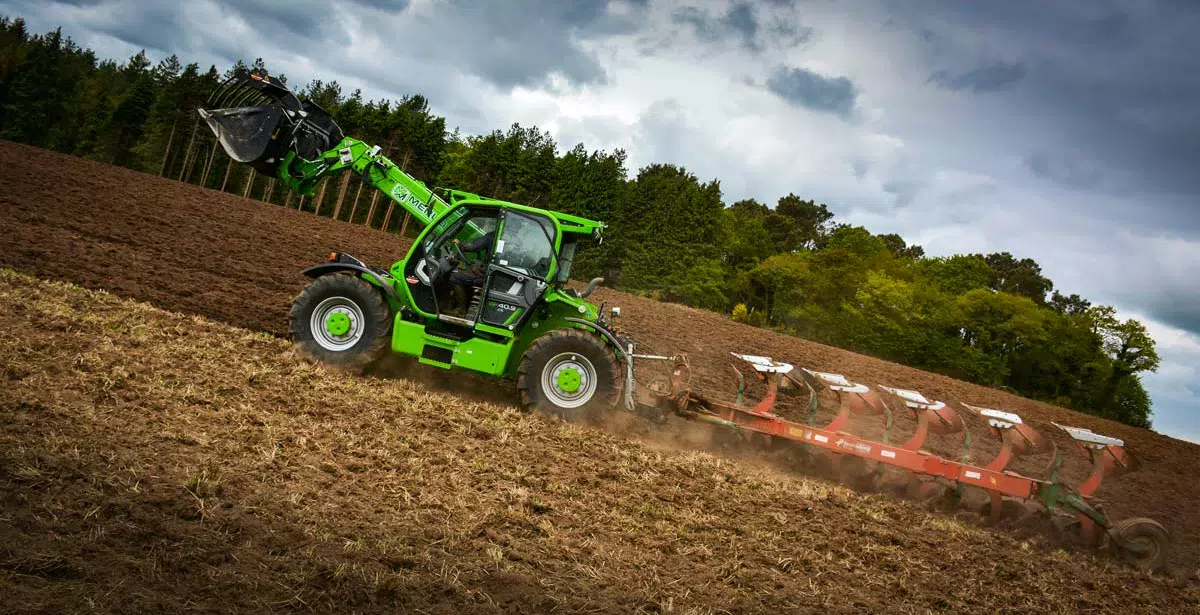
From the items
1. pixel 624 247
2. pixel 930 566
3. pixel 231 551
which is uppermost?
pixel 624 247

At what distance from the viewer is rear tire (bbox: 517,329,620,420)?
28.8 ft

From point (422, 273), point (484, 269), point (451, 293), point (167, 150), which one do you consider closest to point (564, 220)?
point (484, 269)

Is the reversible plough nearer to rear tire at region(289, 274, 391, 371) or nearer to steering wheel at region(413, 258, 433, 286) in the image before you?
steering wheel at region(413, 258, 433, 286)

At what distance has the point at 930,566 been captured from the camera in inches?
275

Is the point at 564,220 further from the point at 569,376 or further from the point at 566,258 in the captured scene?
the point at 569,376

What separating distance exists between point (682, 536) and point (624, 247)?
5031cm

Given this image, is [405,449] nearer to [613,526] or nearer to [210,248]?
[613,526]

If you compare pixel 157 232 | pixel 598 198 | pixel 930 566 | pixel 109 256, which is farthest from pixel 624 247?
pixel 930 566

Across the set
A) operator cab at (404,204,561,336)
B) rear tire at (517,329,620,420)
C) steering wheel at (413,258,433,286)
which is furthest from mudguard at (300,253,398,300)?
rear tire at (517,329,620,420)

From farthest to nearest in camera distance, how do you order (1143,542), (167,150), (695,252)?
1. (167,150)
2. (695,252)
3. (1143,542)

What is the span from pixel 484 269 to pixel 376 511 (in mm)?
4382

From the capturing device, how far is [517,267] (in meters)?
8.98

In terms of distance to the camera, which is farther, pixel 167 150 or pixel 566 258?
pixel 167 150

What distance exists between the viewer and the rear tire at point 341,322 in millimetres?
8680
